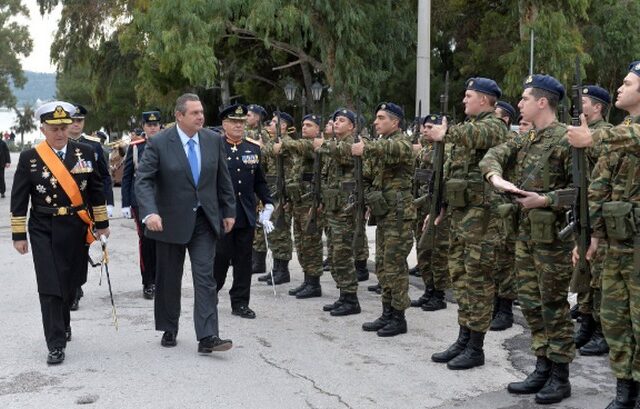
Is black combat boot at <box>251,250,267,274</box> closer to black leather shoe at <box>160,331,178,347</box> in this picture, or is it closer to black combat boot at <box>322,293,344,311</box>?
black combat boot at <box>322,293,344,311</box>

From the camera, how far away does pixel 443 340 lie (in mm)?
6680

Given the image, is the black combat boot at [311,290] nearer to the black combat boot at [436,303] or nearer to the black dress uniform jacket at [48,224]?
the black combat boot at [436,303]

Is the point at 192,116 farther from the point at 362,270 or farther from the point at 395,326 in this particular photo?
the point at 362,270

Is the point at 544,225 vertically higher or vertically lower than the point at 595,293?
higher

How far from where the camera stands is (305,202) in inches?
353

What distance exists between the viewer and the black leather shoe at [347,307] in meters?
7.61

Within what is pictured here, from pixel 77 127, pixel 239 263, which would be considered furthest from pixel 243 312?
pixel 77 127

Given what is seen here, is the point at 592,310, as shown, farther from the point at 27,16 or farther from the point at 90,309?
the point at 27,16

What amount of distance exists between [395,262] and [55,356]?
2.80 m

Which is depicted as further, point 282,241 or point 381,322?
point 282,241

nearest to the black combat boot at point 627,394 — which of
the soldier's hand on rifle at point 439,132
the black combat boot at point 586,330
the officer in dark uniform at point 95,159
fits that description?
the black combat boot at point 586,330

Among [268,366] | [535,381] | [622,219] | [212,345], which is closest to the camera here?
[622,219]

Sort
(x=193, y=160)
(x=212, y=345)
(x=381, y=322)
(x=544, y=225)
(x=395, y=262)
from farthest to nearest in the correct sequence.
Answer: (x=381, y=322), (x=395, y=262), (x=193, y=160), (x=212, y=345), (x=544, y=225)

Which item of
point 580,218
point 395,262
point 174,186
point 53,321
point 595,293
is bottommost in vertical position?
point 53,321
